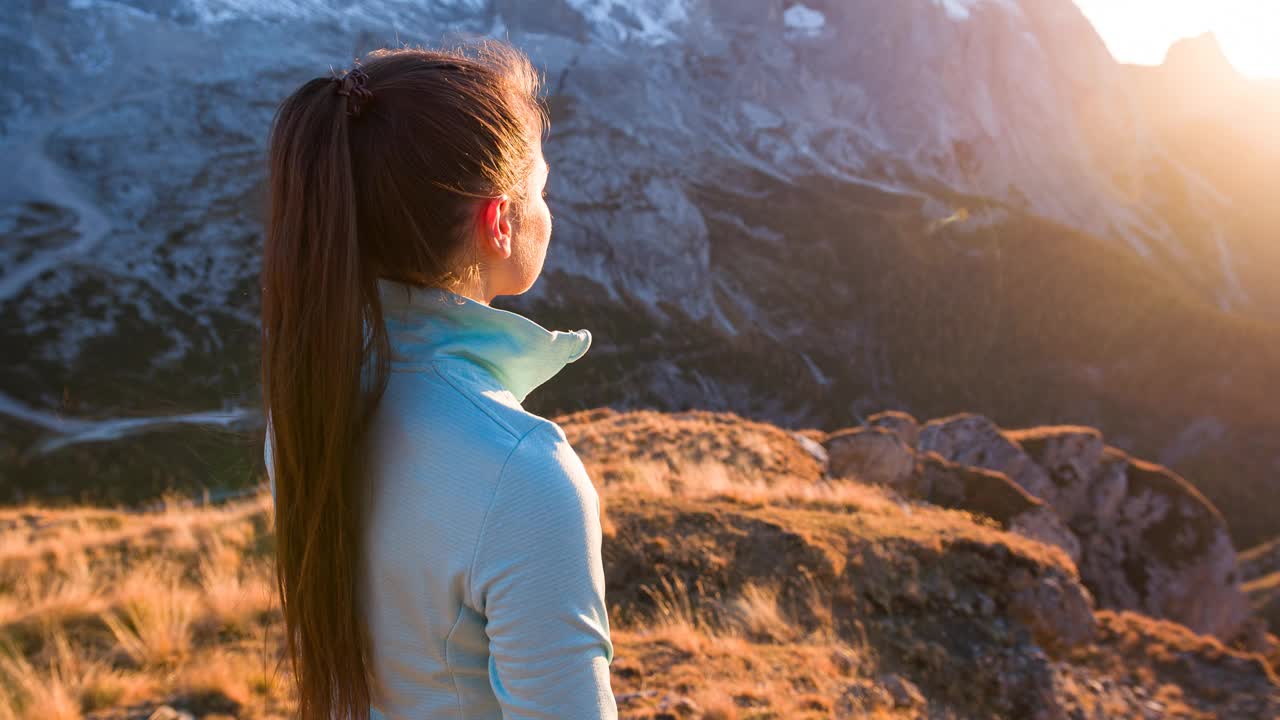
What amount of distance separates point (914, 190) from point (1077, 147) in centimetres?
4171

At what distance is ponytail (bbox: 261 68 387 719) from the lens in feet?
3.94

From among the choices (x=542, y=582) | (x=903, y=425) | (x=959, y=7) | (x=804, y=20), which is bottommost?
(x=903, y=425)

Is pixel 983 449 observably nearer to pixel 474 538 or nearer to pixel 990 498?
pixel 990 498

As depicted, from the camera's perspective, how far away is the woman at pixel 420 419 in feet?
3.50

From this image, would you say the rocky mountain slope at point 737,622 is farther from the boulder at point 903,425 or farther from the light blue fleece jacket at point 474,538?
the boulder at point 903,425

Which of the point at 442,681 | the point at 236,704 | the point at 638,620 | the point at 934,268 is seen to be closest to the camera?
the point at 442,681

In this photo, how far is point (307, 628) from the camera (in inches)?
53.4

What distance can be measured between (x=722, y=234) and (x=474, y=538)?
2844 inches

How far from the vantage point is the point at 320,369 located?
1.24 m

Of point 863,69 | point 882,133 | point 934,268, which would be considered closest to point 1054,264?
point 934,268

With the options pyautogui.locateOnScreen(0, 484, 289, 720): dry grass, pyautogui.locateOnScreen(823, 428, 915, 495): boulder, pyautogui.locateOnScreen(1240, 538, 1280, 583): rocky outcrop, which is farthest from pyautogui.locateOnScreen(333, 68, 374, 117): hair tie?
pyautogui.locateOnScreen(1240, 538, 1280, 583): rocky outcrop

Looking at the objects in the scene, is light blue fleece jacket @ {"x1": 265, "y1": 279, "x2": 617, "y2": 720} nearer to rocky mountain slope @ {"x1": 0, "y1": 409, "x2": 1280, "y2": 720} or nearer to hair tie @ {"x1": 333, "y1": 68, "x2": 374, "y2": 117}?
hair tie @ {"x1": 333, "y1": 68, "x2": 374, "y2": 117}

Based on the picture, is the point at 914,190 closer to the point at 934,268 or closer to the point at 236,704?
the point at 934,268

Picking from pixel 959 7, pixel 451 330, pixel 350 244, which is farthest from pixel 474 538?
pixel 959 7
